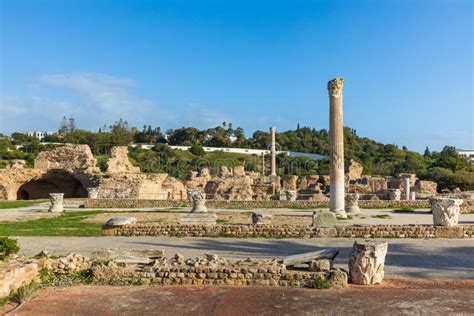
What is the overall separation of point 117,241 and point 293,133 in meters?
109

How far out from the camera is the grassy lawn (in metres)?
14.6

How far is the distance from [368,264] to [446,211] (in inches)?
273

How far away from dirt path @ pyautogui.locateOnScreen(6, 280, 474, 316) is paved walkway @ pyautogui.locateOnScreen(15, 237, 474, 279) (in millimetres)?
1326

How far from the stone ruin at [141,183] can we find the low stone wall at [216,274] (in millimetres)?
19849

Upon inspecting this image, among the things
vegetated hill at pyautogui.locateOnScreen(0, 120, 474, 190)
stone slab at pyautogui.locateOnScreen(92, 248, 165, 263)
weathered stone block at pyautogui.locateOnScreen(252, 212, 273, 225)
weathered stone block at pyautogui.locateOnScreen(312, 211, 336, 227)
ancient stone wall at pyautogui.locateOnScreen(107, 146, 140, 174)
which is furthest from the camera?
vegetated hill at pyautogui.locateOnScreen(0, 120, 474, 190)

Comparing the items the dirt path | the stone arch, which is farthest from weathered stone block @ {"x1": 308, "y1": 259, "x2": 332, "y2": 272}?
the stone arch

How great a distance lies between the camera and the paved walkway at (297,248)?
358 inches

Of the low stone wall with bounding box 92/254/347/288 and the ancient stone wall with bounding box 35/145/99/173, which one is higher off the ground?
the ancient stone wall with bounding box 35/145/99/173

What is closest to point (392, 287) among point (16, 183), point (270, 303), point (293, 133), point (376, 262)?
point (376, 262)

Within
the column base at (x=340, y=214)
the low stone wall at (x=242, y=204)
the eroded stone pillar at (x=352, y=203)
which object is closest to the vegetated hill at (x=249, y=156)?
the low stone wall at (x=242, y=204)

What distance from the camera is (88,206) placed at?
85.2ft

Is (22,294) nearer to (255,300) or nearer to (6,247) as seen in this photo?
(6,247)

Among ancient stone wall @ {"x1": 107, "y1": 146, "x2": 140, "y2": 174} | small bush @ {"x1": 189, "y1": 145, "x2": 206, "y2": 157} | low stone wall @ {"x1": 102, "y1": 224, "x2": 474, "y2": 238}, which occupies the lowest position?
low stone wall @ {"x1": 102, "y1": 224, "x2": 474, "y2": 238}

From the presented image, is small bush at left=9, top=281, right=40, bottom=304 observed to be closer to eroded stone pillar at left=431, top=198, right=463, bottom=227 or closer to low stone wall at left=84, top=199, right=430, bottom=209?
eroded stone pillar at left=431, top=198, right=463, bottom=227
